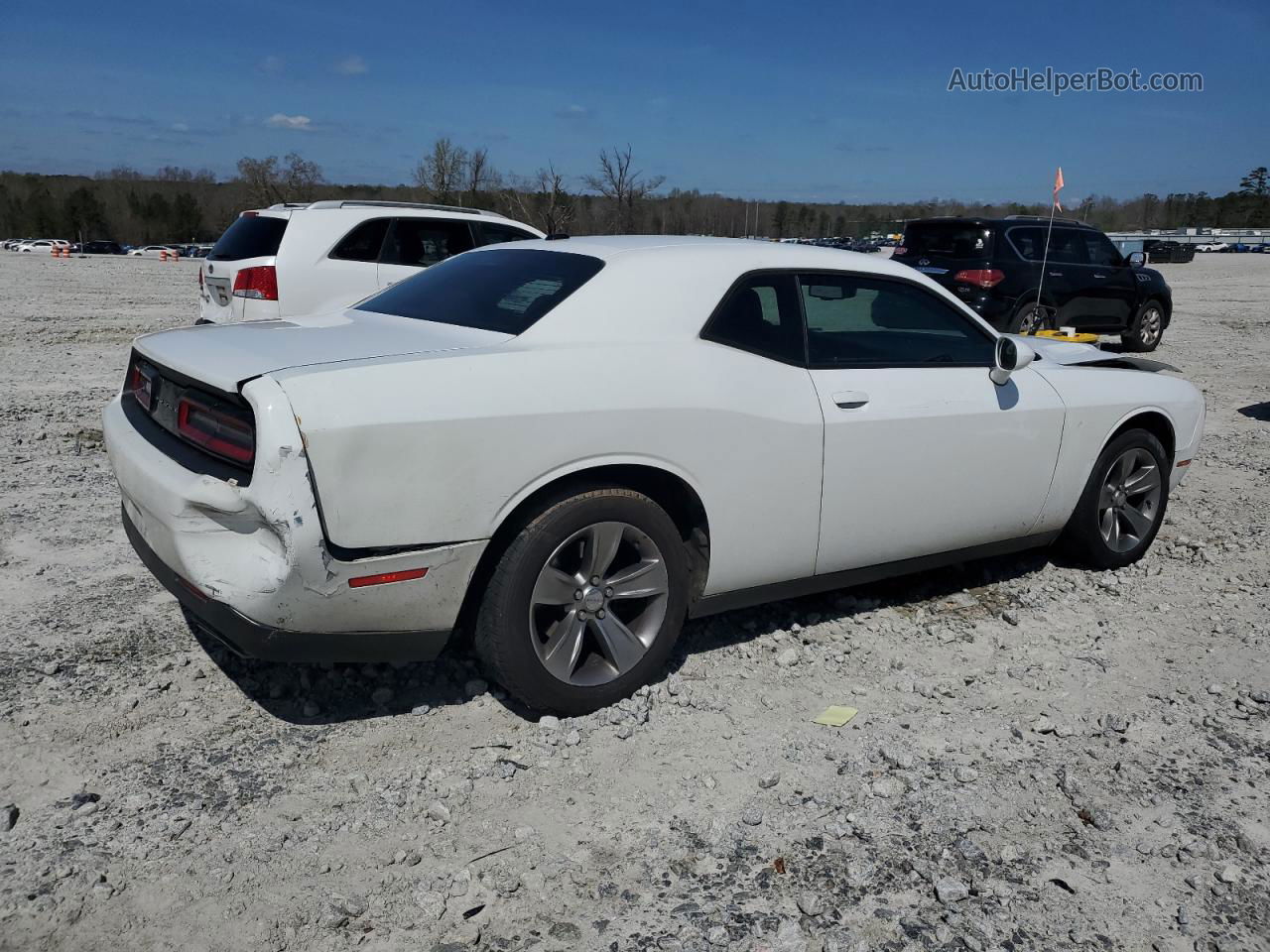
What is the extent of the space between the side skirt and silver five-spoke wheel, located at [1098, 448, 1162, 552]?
436 mm

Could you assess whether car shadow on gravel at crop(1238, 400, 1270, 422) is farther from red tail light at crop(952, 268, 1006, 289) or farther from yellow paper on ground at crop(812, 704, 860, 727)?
yellow paper on ground at crop(812, 704, 860, 727)

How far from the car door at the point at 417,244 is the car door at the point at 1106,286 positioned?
325 inches

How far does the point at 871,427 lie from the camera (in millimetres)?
4035

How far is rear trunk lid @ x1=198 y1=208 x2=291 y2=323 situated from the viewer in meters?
9.30

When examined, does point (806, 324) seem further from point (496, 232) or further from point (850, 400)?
point (496, 232)

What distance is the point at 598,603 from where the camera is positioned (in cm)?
352

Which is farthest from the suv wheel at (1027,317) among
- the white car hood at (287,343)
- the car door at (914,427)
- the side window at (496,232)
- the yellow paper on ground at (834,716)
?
the white car hood at (287,343)

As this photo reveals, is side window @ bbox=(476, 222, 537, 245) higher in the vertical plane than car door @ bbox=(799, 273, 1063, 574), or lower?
higher

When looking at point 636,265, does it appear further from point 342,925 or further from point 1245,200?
point 1245,200

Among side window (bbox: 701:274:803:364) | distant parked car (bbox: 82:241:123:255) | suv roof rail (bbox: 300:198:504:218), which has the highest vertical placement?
suv roof rail (bbox: 300:198:504:218)

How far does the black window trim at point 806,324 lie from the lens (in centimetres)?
382

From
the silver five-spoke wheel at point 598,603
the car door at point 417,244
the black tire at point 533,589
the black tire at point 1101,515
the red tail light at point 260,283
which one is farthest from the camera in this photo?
the car door at point 417,244

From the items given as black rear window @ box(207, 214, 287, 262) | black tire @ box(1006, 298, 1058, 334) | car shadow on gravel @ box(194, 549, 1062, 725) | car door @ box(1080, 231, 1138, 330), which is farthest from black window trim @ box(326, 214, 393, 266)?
car door @ box(1080, 231, 1138, 330)

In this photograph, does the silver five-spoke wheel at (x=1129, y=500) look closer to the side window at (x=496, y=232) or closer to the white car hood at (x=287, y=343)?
the white car hood at (x=287, y=343)
